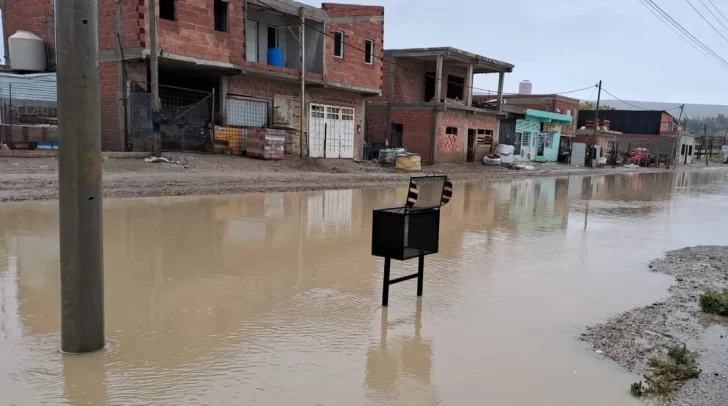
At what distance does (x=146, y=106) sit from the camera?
18.3m

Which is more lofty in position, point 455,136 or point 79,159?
point 455,136

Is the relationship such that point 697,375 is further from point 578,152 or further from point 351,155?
point 578,152

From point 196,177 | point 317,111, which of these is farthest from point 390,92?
point 196,177

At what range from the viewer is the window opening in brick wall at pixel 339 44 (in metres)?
25.8

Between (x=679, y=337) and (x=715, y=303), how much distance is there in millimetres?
1151

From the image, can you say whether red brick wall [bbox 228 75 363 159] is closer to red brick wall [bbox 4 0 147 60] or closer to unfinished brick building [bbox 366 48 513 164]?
unfinished brick building [bbox 366 48 513 164]

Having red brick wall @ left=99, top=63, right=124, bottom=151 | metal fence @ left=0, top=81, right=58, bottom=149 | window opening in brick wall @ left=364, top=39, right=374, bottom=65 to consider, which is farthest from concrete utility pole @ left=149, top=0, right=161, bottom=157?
window opening in brick wall @ left=364, top=39, right=374, bottom=65

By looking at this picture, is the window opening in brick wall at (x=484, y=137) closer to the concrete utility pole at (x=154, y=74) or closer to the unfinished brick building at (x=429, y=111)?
the unfinished brick building at (x=429, y=111)

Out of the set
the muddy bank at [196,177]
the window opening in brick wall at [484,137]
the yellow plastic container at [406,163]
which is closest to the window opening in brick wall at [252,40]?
the muddy bank at [196,177]

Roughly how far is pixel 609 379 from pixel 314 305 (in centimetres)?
273

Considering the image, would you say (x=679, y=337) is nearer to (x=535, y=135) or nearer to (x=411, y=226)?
(x=411, y=226)

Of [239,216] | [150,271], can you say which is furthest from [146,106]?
[150,271]

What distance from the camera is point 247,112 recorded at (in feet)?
73.3

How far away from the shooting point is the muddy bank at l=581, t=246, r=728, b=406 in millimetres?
3859
